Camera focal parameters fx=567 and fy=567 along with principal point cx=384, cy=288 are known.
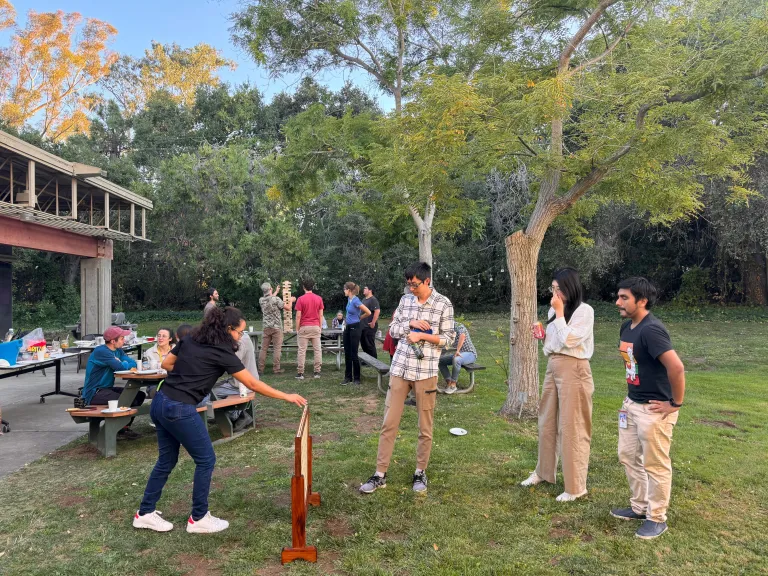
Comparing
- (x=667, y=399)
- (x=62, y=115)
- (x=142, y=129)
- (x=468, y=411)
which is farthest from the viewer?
(x=62, y=115)

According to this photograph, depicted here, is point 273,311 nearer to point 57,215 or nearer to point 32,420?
point 32,420

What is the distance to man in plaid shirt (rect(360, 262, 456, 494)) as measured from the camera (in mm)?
4332

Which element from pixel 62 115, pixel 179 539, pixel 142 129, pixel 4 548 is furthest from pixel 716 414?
pixel 62 115

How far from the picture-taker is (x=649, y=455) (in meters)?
3.61

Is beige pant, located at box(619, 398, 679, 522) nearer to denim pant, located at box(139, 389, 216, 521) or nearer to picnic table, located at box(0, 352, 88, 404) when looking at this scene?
denim pant, located at box(139, 389, 216, 521)

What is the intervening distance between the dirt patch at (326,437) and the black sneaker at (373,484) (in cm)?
154

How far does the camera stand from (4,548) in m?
3.58

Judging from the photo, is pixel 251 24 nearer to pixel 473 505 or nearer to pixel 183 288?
pixel 473 505

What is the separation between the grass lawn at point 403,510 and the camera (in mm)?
3348

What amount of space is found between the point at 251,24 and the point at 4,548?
12.1 m

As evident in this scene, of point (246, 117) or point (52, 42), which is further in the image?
point (52, 42)

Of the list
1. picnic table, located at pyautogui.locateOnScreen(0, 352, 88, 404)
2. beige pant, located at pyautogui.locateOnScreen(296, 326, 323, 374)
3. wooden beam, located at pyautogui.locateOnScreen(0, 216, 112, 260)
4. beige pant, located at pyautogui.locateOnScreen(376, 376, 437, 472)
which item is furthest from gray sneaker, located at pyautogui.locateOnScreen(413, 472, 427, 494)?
wooden beam, located at pyautogui.locateOnScreen(0, 216, 112, 260)

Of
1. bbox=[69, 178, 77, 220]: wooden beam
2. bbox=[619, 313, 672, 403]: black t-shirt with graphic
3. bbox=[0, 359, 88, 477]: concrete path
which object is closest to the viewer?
bbox=[619, 313, 672, 403]: black t-shirt with graphic

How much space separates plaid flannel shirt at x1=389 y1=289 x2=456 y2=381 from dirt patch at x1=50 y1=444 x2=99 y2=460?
10.9 ft
